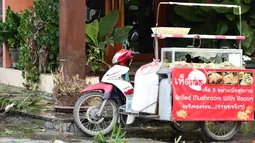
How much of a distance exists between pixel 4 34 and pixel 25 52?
1.48m

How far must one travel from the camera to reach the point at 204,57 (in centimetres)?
778

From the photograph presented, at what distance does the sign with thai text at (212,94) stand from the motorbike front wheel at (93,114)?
106cm

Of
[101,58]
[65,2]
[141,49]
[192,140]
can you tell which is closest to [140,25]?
[141,49]

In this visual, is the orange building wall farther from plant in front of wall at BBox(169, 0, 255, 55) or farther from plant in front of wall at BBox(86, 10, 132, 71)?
plant in front of wall at BBox(169, 0, 255, 55)

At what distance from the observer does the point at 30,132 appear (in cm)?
819

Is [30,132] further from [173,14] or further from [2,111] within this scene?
[173,14]

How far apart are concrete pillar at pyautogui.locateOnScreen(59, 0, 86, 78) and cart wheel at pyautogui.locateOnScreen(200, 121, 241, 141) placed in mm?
2807

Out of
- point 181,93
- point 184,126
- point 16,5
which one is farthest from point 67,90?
point 16,5

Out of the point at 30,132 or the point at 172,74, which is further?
the point at 30,132

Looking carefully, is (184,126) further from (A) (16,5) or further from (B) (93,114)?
(A) (16,5)

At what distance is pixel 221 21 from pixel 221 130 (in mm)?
4557

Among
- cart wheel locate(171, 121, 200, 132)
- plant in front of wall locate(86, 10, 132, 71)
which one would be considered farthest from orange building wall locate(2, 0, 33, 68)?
cart wheel locate(171, 121, 200, 132)

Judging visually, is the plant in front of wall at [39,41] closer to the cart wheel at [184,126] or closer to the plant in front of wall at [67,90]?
the plant in front of wall at [67,90]

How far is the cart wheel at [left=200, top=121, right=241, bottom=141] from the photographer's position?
7.80 metres
